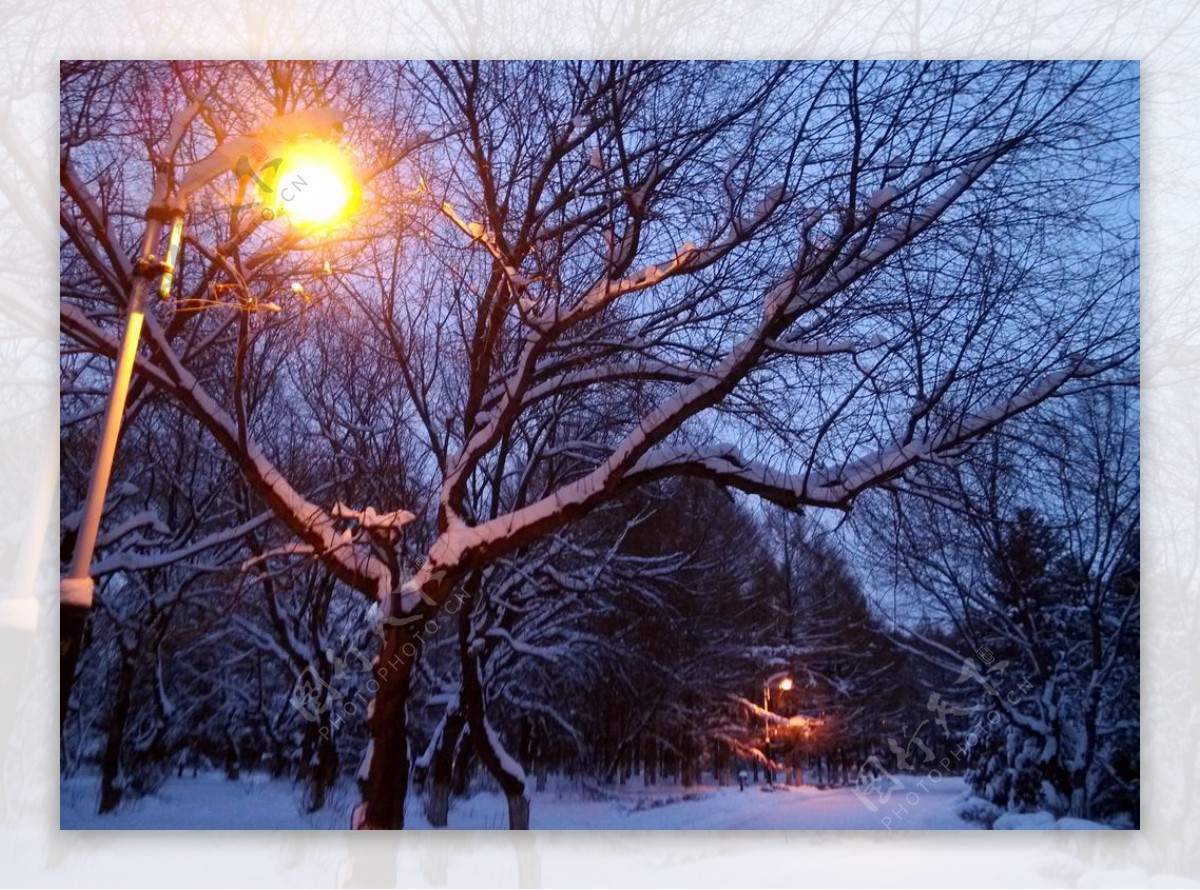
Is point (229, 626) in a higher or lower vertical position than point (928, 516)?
lower

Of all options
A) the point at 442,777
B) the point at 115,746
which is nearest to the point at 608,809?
the point at 442,777

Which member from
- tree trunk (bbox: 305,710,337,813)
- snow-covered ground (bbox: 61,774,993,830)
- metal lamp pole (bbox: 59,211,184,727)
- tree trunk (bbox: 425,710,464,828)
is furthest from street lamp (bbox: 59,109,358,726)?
tree trunk (bbox: 425,710,464,828)

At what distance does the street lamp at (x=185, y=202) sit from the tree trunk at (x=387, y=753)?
1.24m

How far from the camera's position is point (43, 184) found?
16.1ft

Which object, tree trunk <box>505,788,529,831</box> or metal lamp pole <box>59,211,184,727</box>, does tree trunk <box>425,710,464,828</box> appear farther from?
metal lamp pole <box>59,211,184,727</box>

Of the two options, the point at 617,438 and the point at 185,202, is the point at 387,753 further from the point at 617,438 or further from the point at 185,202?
the point at 185,202

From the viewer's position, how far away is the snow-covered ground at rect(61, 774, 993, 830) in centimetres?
468

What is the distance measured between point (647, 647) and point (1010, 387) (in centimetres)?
195

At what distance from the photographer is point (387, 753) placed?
4715 millimetres

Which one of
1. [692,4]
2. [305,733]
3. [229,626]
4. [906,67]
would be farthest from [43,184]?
[906,67]

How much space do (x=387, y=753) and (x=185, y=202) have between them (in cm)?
244

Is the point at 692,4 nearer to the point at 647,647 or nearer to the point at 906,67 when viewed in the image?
the point at 906,67

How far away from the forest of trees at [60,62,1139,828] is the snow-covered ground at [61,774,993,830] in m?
0.09

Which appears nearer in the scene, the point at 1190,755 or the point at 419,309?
the point at 1190,755
